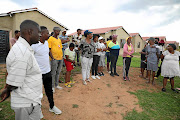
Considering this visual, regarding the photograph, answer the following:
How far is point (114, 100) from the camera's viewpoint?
4.06m

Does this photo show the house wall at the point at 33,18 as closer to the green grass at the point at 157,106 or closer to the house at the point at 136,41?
the green grass at the point at 157,106

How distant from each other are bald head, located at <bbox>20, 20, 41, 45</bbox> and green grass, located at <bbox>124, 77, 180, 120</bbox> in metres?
2.95

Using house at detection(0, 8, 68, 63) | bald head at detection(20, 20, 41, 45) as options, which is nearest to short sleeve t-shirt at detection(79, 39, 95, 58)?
bald head at detection(20, 20, 41, 45)

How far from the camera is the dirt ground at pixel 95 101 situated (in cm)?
310

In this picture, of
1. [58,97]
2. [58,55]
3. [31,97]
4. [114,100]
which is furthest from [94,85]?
[31,97]

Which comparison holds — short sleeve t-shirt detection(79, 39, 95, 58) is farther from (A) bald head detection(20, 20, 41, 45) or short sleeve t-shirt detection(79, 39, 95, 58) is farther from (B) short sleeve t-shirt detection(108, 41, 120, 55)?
(A) bald head detection(20, 20, 41, 45)

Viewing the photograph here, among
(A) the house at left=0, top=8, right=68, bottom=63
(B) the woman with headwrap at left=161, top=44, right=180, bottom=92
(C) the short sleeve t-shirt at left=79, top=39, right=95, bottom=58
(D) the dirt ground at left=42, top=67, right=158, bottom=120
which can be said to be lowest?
(D) the dirt ground at left=42, top=67, right=158, bottom=120

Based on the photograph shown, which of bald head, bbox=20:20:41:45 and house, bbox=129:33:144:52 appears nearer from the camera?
bald head, bbox=20:20:41:45

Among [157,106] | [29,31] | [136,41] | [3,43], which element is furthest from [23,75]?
[136,41]

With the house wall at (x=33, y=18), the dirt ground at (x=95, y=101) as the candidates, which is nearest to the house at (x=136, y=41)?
the house wall at (x=33, y=18)

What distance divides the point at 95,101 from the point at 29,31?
3091 millimetres

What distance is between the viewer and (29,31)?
1533 millimetres

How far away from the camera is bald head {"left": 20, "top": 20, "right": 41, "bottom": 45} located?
1.52 meters

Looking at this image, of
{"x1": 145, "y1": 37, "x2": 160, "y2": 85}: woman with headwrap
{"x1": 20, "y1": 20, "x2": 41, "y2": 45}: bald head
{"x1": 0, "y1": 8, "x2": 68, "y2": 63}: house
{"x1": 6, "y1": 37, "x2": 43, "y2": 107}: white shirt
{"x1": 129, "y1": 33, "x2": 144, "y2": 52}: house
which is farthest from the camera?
{"x1": 129, "y1": 33, "x2": 144, "y2": 52}: house
